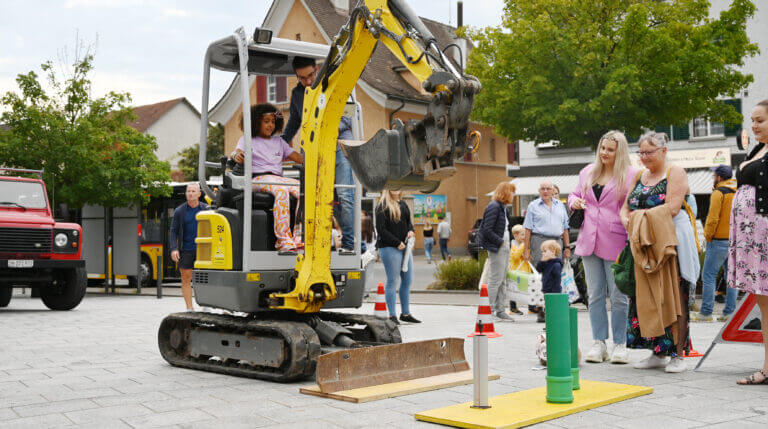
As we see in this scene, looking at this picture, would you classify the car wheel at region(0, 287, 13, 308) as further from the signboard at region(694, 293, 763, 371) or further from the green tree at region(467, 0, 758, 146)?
the green tree at region(467, 0, 758, 146)

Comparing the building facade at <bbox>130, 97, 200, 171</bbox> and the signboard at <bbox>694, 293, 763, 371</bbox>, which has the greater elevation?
the building facade at <bbox>130, 97, 200, 171</bbox>

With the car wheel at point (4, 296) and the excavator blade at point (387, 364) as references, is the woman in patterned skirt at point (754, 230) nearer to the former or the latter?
the excavator blade at point (387, 364)

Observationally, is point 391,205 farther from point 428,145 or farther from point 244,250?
→ point 428,145

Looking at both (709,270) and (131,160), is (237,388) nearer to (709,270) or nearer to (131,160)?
(709,270)

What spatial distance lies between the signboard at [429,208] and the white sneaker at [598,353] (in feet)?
104

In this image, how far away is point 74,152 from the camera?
66.2 feet

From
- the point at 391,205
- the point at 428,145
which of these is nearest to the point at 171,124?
the point at 391,205

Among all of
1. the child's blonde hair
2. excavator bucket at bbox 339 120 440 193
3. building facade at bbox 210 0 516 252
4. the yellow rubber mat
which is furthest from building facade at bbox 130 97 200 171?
the yellow rubber mat

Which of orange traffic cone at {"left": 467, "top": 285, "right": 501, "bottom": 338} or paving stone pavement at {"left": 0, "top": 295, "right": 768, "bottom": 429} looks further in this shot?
orange traffic cone at {"left": 467, "top": 285, "right": 501, "bottom": 338}

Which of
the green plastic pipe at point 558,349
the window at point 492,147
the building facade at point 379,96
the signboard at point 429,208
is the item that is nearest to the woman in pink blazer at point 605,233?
the green plastic pipe at point 558,349

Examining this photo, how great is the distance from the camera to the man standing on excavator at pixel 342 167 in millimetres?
7852

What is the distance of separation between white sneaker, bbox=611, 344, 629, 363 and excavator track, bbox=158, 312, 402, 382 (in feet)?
6.64

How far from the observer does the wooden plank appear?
604 centimetres

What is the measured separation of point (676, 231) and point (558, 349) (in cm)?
241
